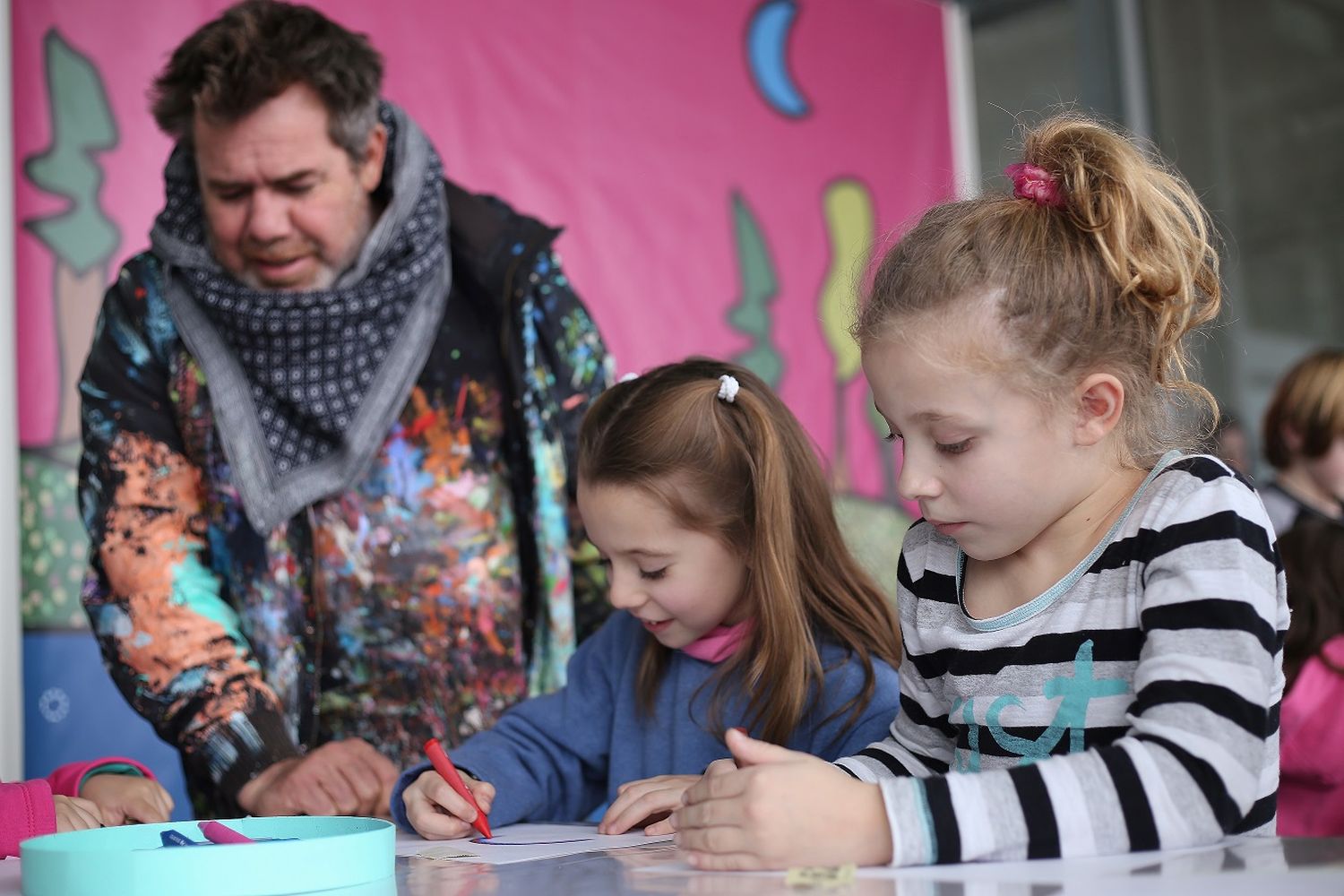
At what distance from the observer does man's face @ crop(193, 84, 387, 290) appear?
1.83m

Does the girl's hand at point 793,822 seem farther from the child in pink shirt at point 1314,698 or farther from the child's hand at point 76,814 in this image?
the child in pink shirt at point 1314,698

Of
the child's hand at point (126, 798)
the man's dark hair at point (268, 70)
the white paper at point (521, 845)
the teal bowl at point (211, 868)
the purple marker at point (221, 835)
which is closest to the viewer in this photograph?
the teal bowl at point (211, 868)

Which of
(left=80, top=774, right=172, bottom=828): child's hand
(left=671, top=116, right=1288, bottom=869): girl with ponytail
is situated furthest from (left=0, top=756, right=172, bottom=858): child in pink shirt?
(left=671, top=116, right=1288, bottom=869): girl with ponytail

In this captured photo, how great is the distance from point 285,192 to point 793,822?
130cm

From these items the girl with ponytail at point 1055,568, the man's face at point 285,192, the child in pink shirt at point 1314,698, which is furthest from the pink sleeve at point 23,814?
the child in pink shirt at point 1314,698

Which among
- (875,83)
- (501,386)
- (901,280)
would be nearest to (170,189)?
(501,386)

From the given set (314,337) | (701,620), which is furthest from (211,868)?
(314,337)

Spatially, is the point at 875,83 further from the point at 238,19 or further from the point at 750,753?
the point at 750,753

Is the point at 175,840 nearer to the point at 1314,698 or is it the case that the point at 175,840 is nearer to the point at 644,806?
the point at 644,806

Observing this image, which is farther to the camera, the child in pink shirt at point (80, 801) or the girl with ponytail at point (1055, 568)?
the child in pink shirt at point (80, 801)

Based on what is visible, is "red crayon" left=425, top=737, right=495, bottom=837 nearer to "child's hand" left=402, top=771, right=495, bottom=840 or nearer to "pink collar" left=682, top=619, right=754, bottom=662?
"child's hand" left=402, top=771, right=495, bottom=840

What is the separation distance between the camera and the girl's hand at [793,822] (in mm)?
858

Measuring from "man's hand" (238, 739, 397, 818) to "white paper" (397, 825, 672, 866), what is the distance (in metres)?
0.27

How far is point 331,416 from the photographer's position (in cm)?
187
